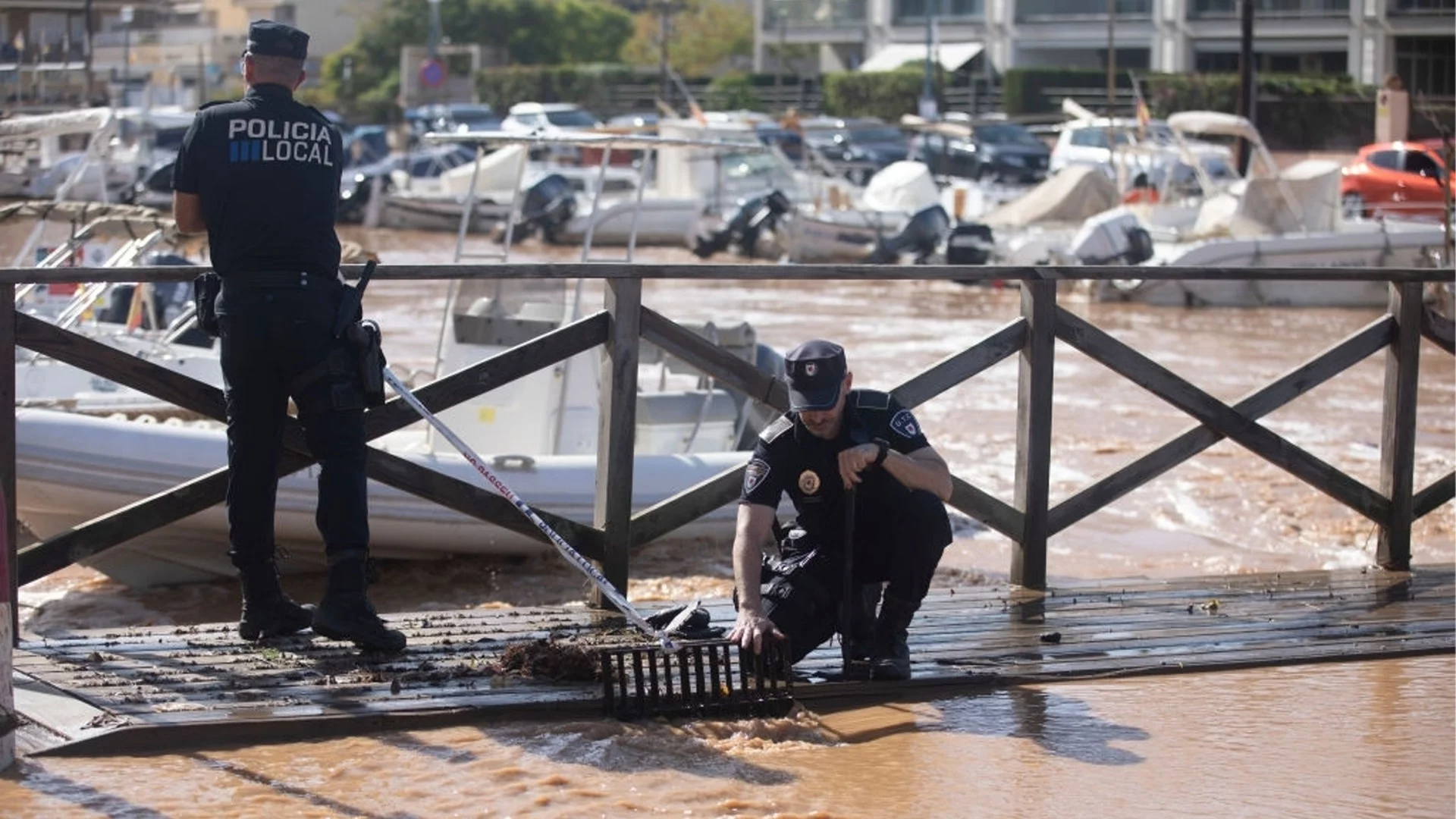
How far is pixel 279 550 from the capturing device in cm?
621

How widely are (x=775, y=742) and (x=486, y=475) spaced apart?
1393 millimetres

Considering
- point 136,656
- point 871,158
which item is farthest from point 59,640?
point 871,158

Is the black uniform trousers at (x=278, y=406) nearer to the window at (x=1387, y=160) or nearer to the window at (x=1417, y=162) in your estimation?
the window at (x=1417, y=162)

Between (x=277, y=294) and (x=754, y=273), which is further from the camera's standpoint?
(x=754, y=273)

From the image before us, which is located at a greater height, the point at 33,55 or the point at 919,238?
the point at 33,55

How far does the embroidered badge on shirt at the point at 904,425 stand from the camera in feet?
18.3

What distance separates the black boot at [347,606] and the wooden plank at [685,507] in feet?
3.97

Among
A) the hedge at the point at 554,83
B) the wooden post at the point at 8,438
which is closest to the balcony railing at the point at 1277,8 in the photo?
the hedge at the point at 554,83

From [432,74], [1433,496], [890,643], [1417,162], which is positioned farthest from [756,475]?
[432,74]

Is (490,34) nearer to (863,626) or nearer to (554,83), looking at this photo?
(554,83)

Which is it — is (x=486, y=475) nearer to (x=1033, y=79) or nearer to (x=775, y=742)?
(x=775, y=742)

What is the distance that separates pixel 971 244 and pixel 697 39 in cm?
4338

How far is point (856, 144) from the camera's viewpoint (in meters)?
39.9

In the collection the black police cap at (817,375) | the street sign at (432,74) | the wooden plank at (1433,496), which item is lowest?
the wooden plank at (1433,496)
